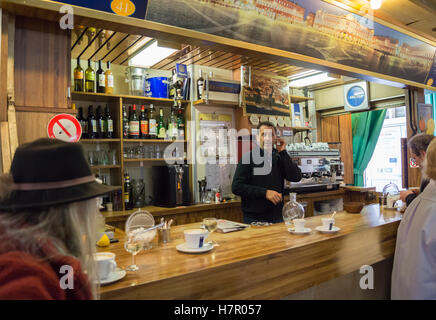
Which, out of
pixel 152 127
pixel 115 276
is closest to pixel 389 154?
pixel 152 127

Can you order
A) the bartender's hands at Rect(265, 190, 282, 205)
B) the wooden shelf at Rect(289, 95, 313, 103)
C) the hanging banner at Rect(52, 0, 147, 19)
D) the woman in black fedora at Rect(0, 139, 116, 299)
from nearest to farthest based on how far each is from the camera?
the woman in black fedora at Rect(0, 139, 116, 299) < the hanging banner at Rect(52, 0, 147, 19) < the bartender's hands at Rect(265, 190, 282, 205) < the wooden shelf at Rect(289, 95, 313, 103)

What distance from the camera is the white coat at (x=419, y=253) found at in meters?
1.97

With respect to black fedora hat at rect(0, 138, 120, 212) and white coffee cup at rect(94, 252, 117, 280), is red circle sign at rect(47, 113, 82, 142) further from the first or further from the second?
black fedora hat at rect(0, 138, 120, 212)

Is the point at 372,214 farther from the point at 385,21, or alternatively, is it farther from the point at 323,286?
the point at 385,21

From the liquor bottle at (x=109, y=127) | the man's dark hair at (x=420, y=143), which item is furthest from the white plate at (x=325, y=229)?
the liquor bottle at (x=109, y=127)

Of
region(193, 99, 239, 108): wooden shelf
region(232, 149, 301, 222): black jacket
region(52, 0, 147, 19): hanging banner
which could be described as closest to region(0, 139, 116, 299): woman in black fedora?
region(52, 0, 147, 19): hanging banner

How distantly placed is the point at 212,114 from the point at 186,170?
1.06 metres

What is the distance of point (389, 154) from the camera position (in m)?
6.79

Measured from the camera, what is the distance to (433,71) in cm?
527

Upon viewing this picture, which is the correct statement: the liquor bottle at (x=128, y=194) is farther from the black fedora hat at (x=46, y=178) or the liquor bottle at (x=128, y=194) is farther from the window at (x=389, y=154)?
the window at (x=389, y=154)

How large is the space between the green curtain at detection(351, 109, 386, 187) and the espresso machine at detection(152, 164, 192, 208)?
4.01 metres

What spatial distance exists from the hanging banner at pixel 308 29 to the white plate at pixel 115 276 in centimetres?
175

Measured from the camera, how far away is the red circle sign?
2.22 meters

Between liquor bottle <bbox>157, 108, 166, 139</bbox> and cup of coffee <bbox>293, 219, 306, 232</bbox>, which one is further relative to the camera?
liquor bottle <bbox>157, 108, 166, 139</bbox>
